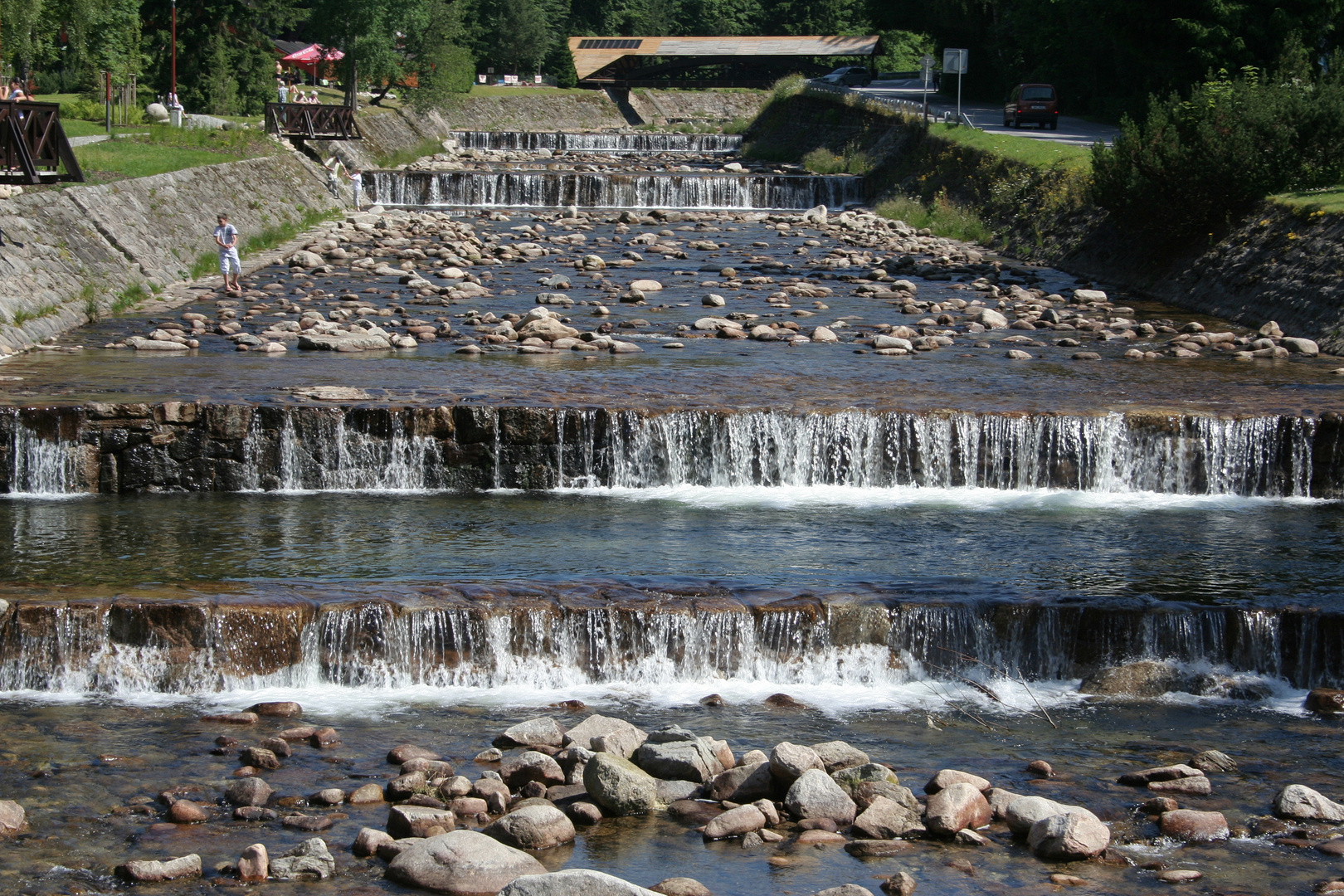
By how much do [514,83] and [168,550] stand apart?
95.5 meters

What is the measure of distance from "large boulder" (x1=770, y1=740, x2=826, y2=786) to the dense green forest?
28.7 metres

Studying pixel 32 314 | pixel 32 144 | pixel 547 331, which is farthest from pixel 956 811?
pixel 32 144

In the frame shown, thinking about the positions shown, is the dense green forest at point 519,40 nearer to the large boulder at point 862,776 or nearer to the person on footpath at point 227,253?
the person on footpath at point 227,253

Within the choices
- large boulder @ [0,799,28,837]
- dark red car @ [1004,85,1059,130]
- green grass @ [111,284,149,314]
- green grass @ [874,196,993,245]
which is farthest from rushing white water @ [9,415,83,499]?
dark red car @ [1004,85,1059,130]

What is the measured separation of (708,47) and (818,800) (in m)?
96.9

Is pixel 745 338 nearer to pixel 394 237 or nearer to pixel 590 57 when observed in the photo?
pixel 394 237

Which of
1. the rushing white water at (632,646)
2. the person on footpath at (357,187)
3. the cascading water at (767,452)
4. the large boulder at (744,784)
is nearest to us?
the large boulder at (744,784)

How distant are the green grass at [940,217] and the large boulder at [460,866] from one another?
32326 mm

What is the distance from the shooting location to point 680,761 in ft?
32.1

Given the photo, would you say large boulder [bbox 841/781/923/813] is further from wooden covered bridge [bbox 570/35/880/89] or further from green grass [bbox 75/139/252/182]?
wooden covered bridge [bbox 570/35/880/89]

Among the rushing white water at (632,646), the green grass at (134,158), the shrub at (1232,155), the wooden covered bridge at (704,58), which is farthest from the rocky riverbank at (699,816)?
the wooden covered bridge at (704,58)

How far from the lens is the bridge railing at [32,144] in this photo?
22922 millimetres

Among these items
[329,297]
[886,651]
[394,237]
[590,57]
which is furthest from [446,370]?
[590,57]

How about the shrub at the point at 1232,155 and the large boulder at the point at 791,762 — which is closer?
the large boulder at the point at 791,762
